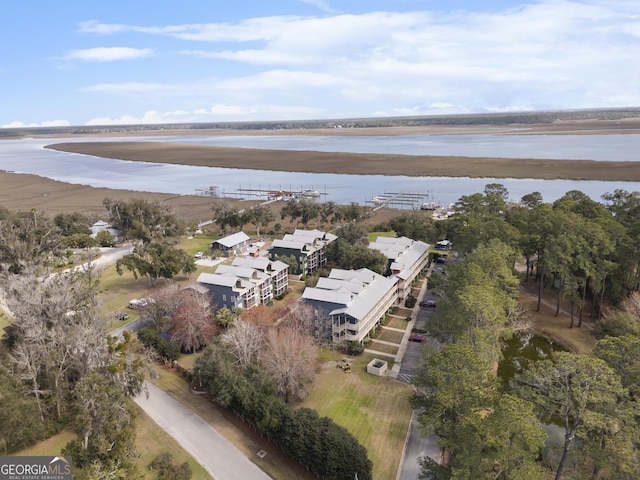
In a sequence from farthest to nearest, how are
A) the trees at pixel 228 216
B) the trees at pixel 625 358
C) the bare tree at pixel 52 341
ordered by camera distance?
the trees at pixel 228 216
the bare tree at pixel 52 341
the trees at pixel 625 358

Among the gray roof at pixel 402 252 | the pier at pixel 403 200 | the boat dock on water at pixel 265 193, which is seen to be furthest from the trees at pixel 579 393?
the boat dock on water at pixel 265 193

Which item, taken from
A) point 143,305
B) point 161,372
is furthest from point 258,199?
point 161,372

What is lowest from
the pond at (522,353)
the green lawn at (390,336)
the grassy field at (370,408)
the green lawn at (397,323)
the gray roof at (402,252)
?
the pond at (522,353)

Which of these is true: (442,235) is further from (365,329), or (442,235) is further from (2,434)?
(2,434)

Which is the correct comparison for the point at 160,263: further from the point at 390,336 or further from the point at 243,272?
the point at 390,336

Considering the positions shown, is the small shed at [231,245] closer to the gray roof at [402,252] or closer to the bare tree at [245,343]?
the gray roof at [402,252]

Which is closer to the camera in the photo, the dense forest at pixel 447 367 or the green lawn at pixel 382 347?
the dense forest at pixel 447 367
